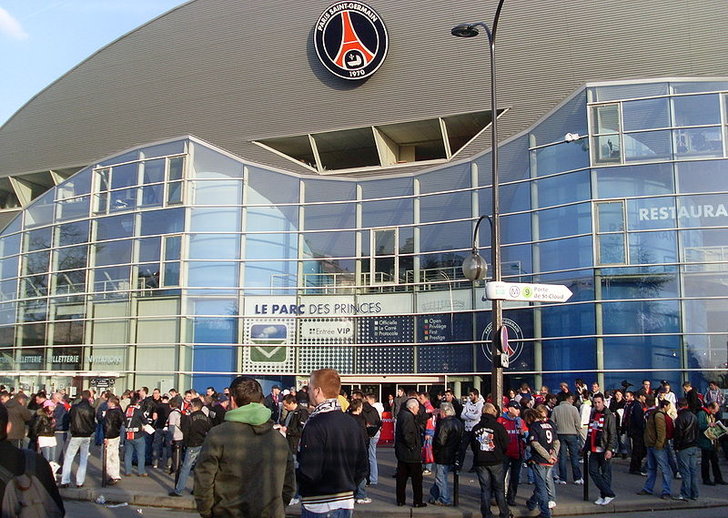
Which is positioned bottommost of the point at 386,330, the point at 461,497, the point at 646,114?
the point at 461,497

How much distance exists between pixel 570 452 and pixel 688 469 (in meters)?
2.17

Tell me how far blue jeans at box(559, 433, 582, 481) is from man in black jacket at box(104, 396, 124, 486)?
832cm

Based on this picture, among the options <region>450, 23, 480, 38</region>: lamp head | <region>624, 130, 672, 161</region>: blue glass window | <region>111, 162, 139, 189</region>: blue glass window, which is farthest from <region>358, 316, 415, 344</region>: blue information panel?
<region>450, 23, 480, 38</region>: lamp head

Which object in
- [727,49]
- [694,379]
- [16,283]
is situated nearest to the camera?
[694,379]

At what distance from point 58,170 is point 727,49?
30206mm

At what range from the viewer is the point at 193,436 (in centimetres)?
1364

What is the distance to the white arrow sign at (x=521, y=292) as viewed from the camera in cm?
1439

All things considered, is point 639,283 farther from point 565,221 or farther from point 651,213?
point 565,221

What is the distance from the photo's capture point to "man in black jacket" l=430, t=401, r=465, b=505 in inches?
516

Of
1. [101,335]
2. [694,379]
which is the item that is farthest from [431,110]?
[101,335]

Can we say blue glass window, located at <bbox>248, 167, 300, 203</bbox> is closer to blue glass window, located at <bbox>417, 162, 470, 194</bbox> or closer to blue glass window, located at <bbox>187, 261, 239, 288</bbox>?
blue glass window, located at <bbox>187, 261, 239, 288</bbox>

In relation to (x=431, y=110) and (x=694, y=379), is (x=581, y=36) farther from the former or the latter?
(x=694, y=379)

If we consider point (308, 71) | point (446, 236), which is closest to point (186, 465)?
point (446, 236)

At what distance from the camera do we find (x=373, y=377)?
30438mm
